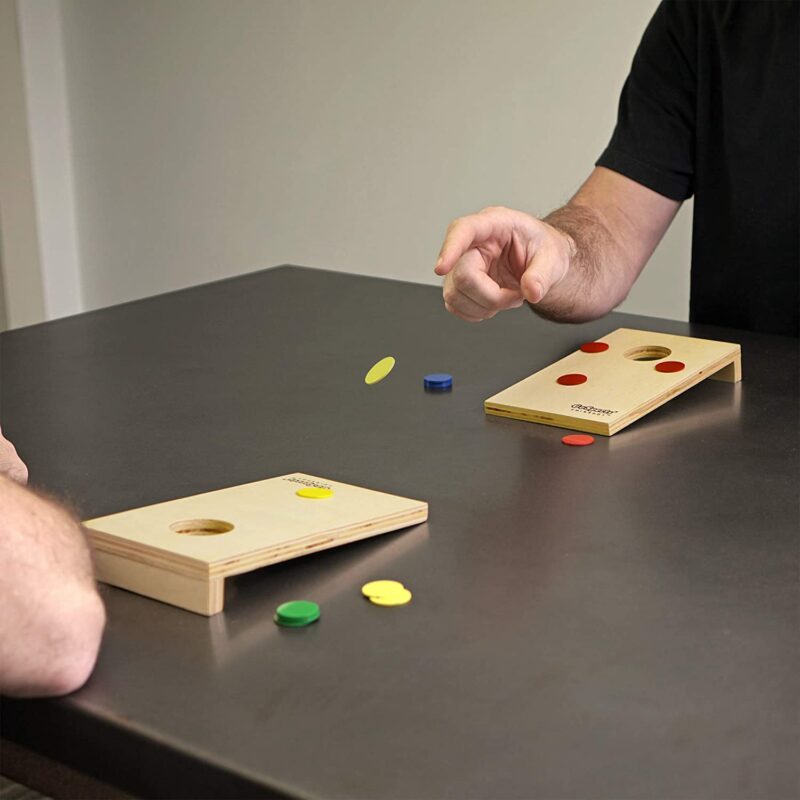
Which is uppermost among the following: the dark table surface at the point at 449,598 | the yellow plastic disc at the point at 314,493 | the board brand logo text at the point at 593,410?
the yellow plastic disc at the point at 314,493

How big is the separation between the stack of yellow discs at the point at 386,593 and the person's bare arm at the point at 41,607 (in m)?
0.17

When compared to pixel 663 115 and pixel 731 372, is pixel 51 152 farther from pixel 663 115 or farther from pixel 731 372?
pixel 731 372

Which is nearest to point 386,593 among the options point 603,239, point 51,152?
point 603,239

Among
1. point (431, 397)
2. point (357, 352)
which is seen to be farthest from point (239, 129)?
point (431, 397)

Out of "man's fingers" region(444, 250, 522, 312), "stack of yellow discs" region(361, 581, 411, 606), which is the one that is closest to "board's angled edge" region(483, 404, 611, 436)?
"man's fingers" region(444, 250, 522, 312)

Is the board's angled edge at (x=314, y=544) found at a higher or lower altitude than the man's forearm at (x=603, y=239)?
lower

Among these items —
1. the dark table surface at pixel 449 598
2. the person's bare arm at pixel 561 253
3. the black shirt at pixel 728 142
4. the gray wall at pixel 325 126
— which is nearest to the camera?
the dark table surface at pixel 449 598

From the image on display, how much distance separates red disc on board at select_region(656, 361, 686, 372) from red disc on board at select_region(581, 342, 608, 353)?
9 cm

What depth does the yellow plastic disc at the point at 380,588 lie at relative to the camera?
824 millimetres

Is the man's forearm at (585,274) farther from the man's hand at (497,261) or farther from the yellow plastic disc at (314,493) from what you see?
the yellow plastic disc at (314,493)

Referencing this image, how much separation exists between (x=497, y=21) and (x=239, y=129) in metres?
0.82

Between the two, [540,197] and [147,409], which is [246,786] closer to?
[147,409]

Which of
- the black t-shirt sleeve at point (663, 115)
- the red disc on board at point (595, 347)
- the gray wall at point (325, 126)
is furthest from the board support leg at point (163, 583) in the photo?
the gray wall at point (325, 126)

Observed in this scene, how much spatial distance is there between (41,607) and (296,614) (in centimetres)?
16
